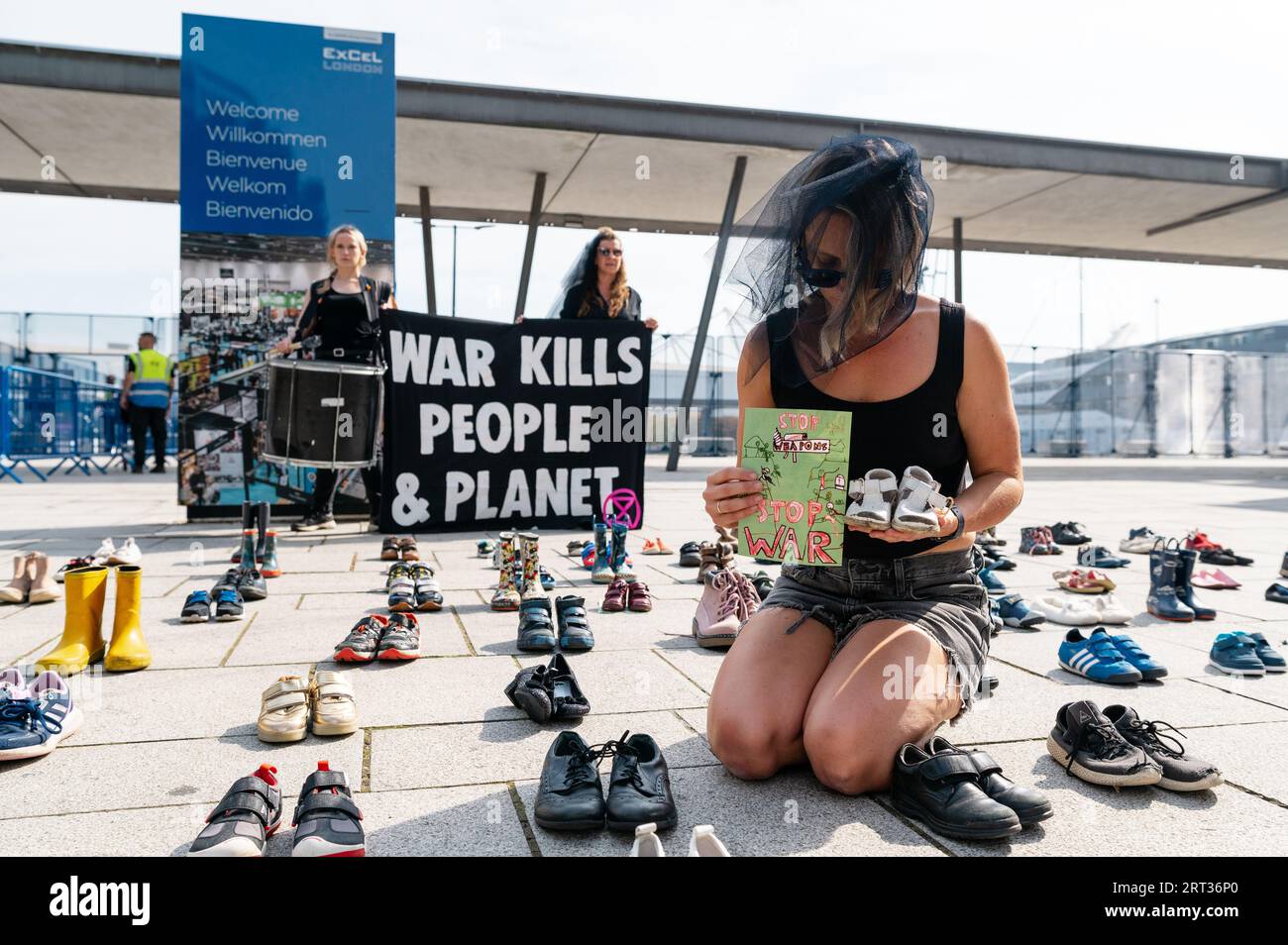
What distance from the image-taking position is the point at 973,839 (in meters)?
2.13

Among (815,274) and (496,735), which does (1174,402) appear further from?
(496,735)

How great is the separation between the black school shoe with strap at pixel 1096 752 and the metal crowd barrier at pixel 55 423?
55.5 feet

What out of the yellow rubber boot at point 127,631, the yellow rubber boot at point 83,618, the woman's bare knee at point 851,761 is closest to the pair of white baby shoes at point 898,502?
the woman's bare knee at point 851,761

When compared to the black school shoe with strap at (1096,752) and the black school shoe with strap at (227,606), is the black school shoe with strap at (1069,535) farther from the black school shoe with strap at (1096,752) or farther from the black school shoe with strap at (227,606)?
the black school shoe with strap at (227,606)

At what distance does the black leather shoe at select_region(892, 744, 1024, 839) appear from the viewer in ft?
6.93

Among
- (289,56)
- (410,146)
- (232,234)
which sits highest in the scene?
(410,146)

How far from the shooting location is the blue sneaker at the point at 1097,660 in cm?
352

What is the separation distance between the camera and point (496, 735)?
296cm
